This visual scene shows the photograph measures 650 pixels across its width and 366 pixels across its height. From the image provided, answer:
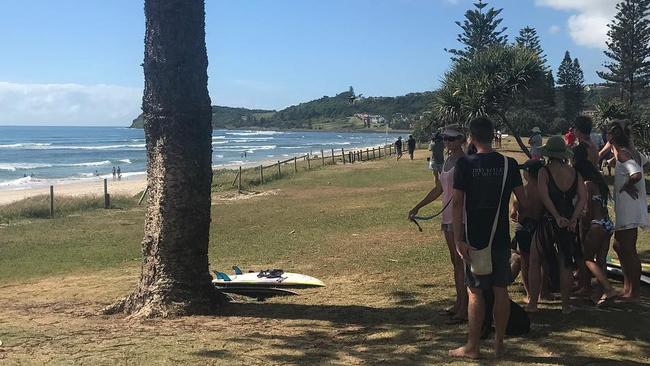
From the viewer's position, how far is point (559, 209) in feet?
15.0

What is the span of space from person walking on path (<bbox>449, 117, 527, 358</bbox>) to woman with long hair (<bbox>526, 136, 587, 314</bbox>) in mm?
815

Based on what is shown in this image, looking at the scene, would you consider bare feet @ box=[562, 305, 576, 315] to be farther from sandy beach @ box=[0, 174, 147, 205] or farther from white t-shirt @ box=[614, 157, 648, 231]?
Answer: sandy beach @ box=[0, 174, 147, 205]

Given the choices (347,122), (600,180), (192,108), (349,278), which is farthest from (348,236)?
(347,122)

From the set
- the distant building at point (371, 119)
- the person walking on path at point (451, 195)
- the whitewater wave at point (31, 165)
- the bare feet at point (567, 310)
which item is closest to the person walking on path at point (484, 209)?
the person walking on path at point (451, 195)

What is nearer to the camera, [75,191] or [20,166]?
[75,191]

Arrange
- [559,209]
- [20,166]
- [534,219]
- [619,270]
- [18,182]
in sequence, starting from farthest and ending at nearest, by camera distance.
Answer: [20,166] < [18,182] < [619,270] < [534,219] < [559,209]

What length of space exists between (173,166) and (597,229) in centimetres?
375

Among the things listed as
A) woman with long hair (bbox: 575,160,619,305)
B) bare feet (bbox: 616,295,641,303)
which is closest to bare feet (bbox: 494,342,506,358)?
woman with long hair (bbox: 575,160,619,305)

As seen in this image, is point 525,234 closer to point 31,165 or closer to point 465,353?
point 465,353

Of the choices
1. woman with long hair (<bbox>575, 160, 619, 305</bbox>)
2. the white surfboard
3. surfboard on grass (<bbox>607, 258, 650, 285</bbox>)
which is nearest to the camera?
woman with long hair (<bbox>575, 160, 619, 305</bbox>)

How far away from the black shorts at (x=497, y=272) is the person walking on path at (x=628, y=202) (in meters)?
1.83

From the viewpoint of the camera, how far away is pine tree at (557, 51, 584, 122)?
247ft

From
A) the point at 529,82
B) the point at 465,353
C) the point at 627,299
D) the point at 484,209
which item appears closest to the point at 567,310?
the point at 627,299

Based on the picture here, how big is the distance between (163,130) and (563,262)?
3638mm
